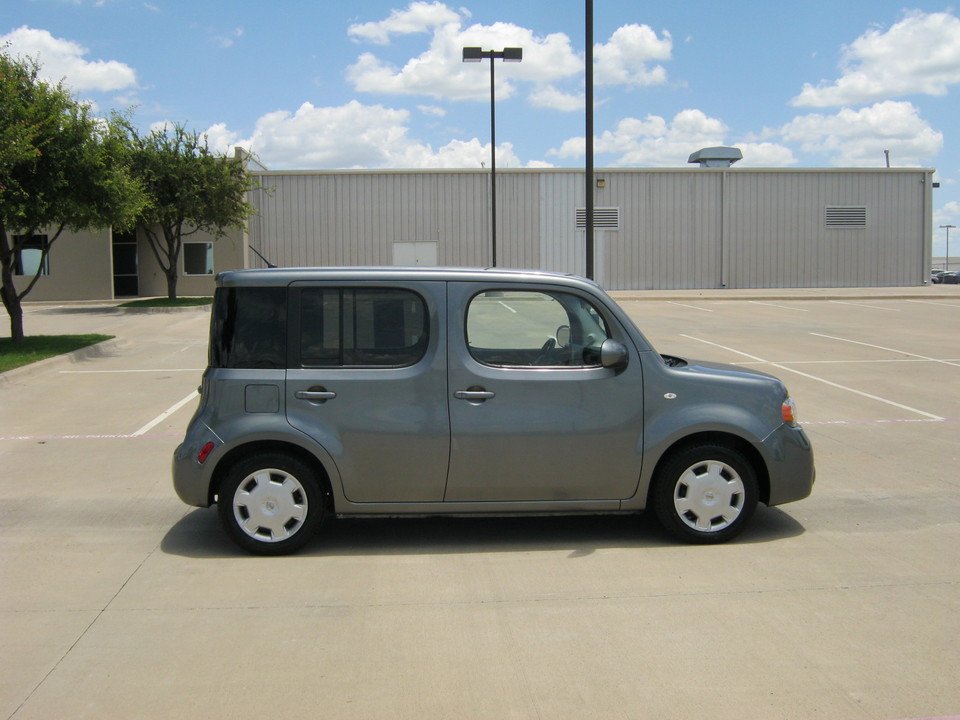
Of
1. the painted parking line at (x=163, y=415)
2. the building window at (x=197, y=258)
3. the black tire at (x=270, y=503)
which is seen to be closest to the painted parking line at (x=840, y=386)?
the black tire at (x=270, y=503)

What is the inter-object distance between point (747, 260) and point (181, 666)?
4119cm

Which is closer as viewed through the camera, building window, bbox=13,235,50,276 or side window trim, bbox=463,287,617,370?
side window trim, bbox=463,287,617,370

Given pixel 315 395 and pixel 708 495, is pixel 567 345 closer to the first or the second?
pixel 708 495

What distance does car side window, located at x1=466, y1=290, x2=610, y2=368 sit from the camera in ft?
19.2

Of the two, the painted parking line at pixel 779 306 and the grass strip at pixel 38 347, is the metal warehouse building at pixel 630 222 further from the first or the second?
the grass strip at pixel 38 347

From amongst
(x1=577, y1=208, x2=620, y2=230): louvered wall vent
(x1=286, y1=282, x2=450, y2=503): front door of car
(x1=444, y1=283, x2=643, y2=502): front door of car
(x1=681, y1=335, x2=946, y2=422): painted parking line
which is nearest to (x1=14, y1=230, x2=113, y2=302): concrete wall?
(x1=577, y1=208, x2=620, y2=230): louvered wall vent

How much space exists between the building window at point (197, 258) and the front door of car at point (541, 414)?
3448 cm

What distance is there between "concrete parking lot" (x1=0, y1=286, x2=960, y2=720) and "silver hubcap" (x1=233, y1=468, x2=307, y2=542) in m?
0.20

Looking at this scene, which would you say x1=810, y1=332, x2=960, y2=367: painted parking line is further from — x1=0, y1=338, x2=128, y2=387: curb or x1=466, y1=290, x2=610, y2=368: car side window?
x1=0, y1=338, x2=128, y2=387: curb

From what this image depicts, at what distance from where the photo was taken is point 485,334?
589 centimetres

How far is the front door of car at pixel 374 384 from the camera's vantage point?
5.70 m

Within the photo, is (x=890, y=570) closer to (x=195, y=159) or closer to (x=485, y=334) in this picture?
(x=485, y=334)

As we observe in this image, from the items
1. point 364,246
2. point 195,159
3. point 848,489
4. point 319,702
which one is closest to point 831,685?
point 319,702

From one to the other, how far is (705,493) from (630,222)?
1467 inches
